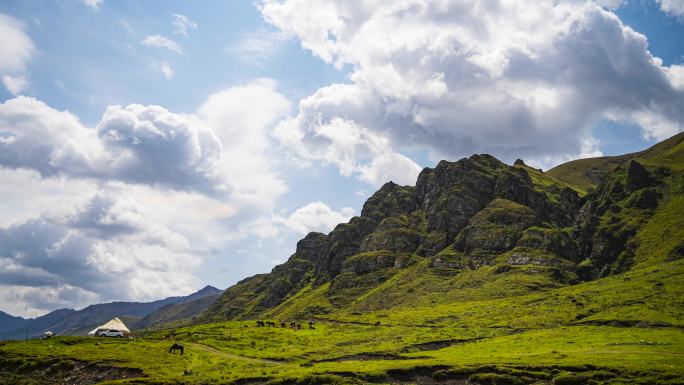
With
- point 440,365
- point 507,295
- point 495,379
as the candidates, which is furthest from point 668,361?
point 507,295

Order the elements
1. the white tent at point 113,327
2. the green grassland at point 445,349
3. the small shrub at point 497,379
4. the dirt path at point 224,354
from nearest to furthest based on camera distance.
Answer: the small shrub at point 497,379, the green grassland at point 445,349, the dirt path at point 224,354, the white tent at point 113,327

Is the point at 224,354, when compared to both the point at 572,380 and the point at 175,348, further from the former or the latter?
the point at 572,380

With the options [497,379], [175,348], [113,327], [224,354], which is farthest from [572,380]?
[113,327]

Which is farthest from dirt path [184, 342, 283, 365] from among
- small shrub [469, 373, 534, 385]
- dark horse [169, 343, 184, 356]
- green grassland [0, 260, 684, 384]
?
small shrub [469, 373, 534, 385]

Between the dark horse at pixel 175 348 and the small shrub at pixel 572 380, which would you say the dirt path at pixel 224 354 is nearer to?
the dark horse at pixel 175 348

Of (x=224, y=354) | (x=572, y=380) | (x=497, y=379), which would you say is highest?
(x=224, y=354)

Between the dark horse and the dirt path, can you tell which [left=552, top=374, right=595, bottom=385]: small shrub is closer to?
→ the dirt path

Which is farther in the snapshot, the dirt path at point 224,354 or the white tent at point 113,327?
the white tent at point 113,327

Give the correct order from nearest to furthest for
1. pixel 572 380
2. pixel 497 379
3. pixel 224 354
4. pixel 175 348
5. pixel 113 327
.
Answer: pixel 572 380 → pixel 497 379 → pixel 175 348 → pixel 224 354 → pixel 113 327

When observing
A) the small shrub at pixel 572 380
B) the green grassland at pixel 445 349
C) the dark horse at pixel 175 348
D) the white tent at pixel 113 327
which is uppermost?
the white tent at pixel 113 327

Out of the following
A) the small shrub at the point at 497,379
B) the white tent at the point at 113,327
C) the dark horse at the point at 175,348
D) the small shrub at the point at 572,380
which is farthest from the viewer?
the white tent at the point at 113,327

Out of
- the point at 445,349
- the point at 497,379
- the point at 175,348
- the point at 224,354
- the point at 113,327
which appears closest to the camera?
the point at 497,379

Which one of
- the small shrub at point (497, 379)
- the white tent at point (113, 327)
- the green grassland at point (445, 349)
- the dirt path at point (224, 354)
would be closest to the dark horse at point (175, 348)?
the green grassland at point (445, 349)

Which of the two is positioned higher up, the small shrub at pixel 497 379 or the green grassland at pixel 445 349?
the green grassland at pixel 445 349
